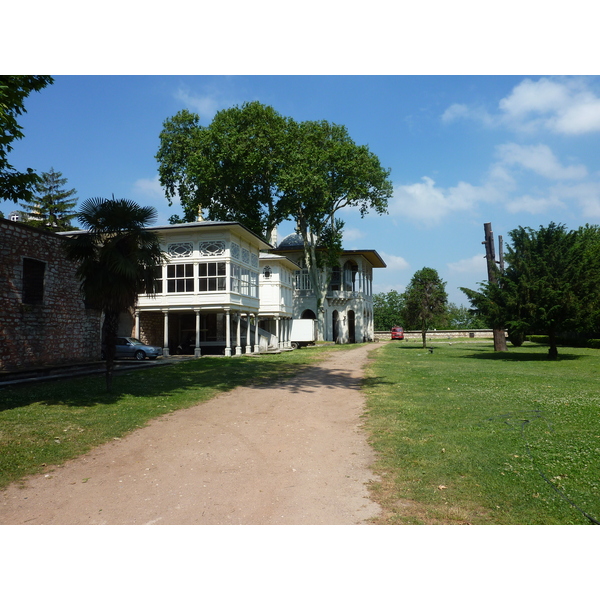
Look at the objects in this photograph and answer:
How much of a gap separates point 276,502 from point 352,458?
1.83 meters

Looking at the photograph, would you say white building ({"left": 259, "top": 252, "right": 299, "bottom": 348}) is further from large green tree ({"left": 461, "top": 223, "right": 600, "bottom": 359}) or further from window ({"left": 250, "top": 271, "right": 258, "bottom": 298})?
large green tree ({"left": 461, "top": 223, "right": 600, "bottom": 359})

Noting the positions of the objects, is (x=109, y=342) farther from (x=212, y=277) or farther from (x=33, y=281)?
(x=212, y=277)

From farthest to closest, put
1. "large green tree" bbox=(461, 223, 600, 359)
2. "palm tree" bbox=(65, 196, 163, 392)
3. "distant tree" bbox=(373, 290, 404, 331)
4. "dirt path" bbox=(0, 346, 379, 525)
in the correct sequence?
"distant tree" bbox=(373, 290, 404, 331), "large green tree" bbox=(461, 223, 600, 359), "palm tree" bbox=(65, 196, 163, 392), "dirt path" bbox=(0, 346, 379, 525)

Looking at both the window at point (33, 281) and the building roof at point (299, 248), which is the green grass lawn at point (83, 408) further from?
the building roof at point (299, 248)

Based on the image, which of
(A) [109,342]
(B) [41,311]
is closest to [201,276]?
(B) [41,311]

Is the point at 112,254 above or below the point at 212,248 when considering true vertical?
below

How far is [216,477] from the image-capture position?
5.46 meters

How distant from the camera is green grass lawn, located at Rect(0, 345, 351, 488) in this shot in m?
6.59

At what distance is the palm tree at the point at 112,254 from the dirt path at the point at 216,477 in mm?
3873

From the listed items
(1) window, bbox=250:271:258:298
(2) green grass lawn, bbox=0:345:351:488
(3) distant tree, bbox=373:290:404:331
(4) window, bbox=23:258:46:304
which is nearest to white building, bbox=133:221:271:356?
(1) window, bbox=250:271:258:298

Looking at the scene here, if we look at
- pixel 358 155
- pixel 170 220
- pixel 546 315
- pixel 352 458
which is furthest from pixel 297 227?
pixel 352 458

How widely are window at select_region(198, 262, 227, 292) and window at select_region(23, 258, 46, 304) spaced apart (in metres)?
10.8

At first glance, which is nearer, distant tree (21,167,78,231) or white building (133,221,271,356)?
white building (133,221,271,356)

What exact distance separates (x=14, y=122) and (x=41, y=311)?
335 inches
